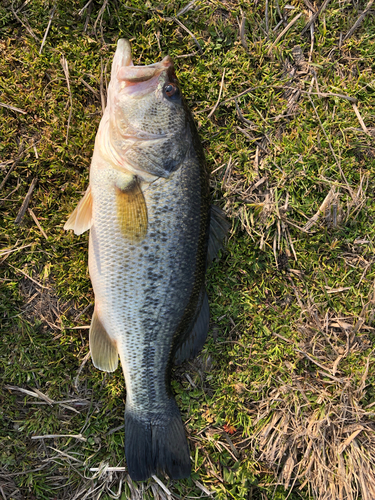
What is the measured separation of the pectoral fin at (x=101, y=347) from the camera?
7.51 ft

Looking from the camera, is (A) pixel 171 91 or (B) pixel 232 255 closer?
(A) pixel 171 91

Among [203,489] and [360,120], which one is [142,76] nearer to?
[360,120]

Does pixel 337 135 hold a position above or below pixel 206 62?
below

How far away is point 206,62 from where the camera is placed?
263 centimetres

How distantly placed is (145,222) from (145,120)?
66cm

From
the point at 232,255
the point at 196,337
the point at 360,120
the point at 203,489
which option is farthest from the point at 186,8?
the point at 203,489

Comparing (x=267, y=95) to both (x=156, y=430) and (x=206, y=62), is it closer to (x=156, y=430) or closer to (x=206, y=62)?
(x=206, y=62)

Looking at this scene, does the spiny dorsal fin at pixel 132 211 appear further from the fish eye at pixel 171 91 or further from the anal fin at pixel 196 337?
the anal fin at pixel 196 337

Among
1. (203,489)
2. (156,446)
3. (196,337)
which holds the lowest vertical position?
(203,489)

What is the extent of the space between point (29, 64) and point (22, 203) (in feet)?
3.59

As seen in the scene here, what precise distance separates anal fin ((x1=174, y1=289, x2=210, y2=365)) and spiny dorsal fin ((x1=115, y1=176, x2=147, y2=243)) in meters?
0.71

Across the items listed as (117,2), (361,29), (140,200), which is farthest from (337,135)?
(117,2)

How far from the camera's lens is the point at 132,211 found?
79.3 inches

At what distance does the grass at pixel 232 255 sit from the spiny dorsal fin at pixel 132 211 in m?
0.75
